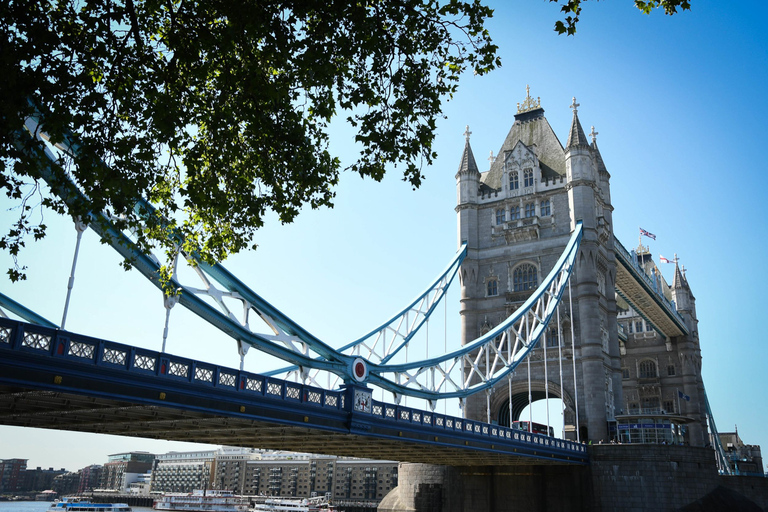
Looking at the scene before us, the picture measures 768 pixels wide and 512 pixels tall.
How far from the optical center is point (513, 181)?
50344mm

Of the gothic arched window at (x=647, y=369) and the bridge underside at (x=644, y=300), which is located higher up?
the bridge underside at (x=644, y=300)

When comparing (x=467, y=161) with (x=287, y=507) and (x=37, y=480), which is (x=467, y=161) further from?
(x=37, y=480)

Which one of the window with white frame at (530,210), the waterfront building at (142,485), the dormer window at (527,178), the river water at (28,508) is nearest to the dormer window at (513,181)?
the dormer window at (527,178)

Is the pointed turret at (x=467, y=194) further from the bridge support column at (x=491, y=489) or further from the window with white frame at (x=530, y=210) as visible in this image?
the bridge support column at (x=491, y=489)

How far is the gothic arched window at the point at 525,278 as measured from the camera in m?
47.0

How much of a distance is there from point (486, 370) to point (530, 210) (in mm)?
15307

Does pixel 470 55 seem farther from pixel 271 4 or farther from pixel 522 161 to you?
pixel 522 161

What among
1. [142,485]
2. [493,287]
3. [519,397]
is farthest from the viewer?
[142,485]

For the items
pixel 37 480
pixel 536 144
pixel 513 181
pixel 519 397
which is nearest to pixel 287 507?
pixel 519 397

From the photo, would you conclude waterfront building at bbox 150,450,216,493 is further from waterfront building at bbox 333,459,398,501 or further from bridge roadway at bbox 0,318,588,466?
bridge roadway at bbox 0,318,588,466

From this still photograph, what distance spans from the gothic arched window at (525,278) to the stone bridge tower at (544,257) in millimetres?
69

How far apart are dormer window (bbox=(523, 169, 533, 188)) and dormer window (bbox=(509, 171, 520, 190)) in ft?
1.66

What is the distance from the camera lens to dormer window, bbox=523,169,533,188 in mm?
49562

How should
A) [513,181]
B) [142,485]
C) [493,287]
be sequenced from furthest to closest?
[142,485] → [513,181] → [493,287]
